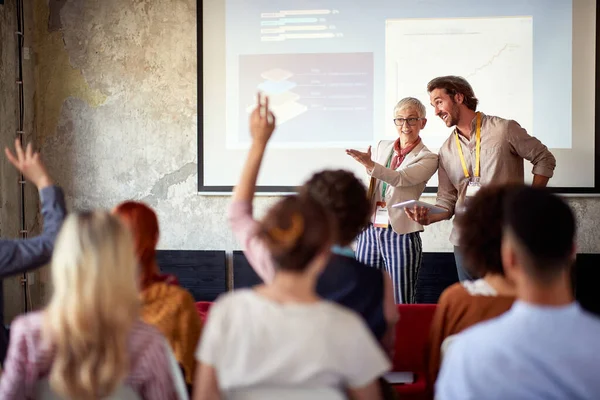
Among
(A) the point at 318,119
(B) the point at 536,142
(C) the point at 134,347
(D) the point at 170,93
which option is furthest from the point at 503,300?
(D) the point at 170,93

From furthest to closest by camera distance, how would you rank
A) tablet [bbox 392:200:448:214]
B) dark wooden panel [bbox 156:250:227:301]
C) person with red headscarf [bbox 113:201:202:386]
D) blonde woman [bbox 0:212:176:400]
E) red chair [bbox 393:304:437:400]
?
dark wooden panel [bbox 156:250:227:301] < tablet [bbox 392:200:448:214] < red chair [bbox 393:304:437:400] < person with red headscarf [bbox 113:201:202:386] < blonde woman [bbox 0:212:176:400]

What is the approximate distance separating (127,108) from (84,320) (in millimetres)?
4696

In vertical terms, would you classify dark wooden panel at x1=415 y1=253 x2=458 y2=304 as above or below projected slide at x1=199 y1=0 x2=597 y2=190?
below

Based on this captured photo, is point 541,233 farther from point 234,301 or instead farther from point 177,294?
point 177,294

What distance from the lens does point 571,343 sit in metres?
1.37

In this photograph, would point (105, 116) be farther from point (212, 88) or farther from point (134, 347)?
point (134, 347)

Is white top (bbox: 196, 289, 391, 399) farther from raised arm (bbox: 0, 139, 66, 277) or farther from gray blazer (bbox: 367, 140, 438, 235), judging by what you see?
gray blazer (bbox: 367, 140, 438, 235)

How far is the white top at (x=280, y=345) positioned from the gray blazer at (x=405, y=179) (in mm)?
2549

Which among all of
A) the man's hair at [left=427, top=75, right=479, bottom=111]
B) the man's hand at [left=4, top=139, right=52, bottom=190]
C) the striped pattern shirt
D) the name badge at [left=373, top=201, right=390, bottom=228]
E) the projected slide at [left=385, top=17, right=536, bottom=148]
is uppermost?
the projected slide at [left=385, top=17, right=536, bottom=148]

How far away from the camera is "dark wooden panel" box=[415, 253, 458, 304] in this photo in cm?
555

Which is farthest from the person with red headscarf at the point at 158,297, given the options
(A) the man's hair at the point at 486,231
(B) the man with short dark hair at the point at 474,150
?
(B) the man with short dark hair at the point at 474,150

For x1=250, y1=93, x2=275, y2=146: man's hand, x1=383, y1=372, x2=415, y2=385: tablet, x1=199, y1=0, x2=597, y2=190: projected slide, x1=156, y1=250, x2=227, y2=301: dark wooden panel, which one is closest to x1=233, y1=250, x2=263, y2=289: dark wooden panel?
x1=156, y1=250, x2=227, y2=301: dark wooden panel

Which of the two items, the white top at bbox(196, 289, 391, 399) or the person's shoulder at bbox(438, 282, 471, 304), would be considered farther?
the person's shoulder at bbox(438, 282, 471, 304)

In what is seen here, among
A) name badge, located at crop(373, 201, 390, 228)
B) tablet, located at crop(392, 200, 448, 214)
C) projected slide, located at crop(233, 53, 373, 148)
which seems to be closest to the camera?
tablet, located at crop(392, 200, 448, 214)
